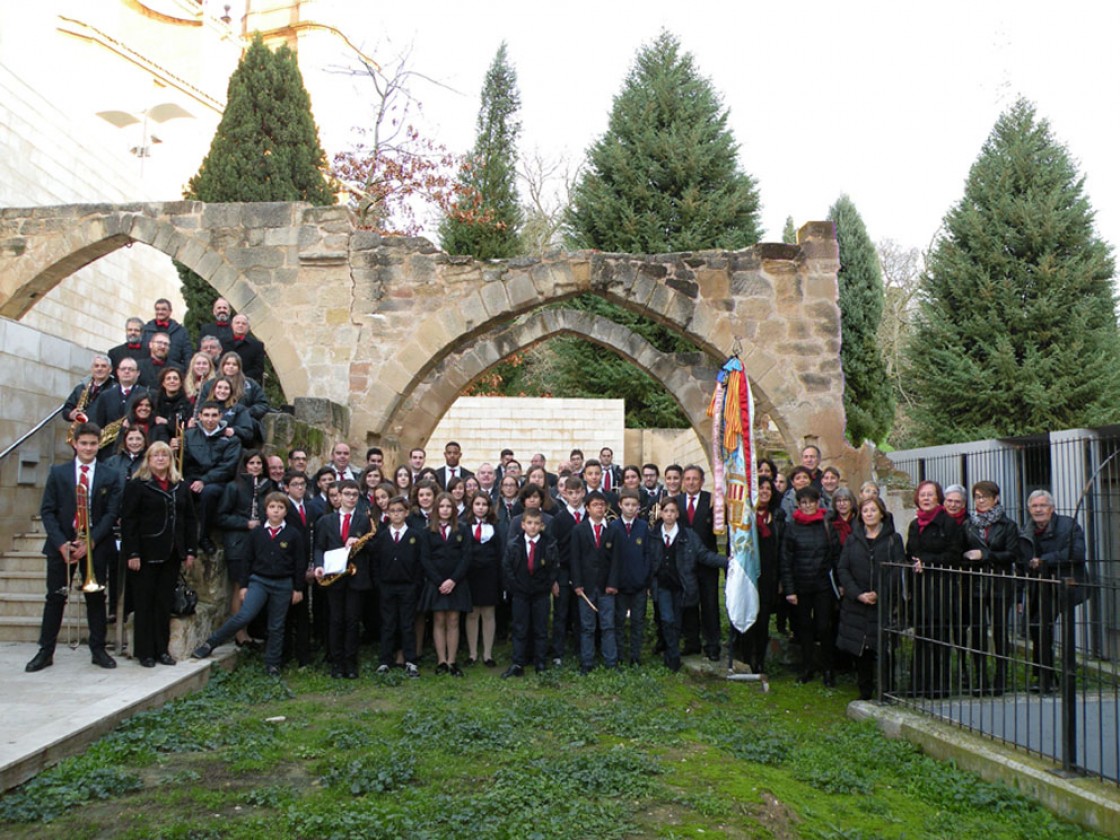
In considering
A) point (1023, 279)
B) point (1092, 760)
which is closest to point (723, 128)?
point (1023, 279)

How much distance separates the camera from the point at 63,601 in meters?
6.70

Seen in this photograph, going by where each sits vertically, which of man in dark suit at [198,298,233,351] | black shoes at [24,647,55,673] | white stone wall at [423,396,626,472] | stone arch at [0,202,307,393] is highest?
stone arch at [0,202,307,393]

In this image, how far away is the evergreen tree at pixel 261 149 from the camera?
16359mm

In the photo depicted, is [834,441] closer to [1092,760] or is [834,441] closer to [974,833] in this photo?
[1092,760]

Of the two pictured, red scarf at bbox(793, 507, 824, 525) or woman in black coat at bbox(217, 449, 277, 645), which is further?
red scarf at bbox(793, 507, 824, 525)

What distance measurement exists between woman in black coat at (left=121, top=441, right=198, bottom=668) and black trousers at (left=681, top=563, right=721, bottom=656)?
13.0ft

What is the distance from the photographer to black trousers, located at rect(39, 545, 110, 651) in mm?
6625

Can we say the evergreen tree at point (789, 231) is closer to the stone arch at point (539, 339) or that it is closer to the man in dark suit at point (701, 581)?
the stone arch at point (539, 339)

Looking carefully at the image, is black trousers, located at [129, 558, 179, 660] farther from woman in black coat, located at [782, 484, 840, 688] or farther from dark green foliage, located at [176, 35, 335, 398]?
dark green foliage, located at [176, 35, 335, 398]

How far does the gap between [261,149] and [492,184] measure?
33.3 feet

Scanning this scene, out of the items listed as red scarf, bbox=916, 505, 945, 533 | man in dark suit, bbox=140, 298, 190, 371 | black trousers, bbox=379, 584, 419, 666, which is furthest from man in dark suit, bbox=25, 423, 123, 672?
red scarf, bbox=916, 505, 945, 533

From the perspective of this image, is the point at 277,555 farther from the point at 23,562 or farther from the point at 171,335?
the point at 171,335

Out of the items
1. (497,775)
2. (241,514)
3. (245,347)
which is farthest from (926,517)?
(245,347)

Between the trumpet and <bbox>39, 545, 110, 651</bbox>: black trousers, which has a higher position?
the trumpet
